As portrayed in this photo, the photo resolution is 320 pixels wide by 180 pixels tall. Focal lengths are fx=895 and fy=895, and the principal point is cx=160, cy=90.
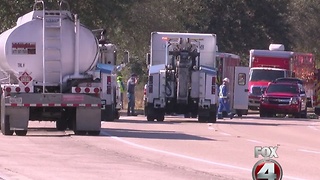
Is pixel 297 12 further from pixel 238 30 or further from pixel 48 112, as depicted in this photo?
pixel 48 112

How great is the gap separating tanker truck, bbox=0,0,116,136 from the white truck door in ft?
58.2

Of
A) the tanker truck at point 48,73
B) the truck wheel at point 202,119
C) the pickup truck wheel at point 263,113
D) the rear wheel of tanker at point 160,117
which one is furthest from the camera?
the pickup truck wheel at point 263,113

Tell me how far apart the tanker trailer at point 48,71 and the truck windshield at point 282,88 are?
19929mm

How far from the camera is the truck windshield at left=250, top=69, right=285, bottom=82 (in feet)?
158

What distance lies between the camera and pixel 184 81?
3312 cm

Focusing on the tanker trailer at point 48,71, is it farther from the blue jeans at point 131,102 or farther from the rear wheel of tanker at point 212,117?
the blue jeans at point 131,102

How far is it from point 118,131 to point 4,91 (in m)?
4.37

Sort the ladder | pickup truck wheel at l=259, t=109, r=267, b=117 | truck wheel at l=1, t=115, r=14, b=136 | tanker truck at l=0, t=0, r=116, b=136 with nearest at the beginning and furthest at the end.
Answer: truck wheel at l=1, t=115, r=14, b=136
tanker truck at l=0, t=0, r=116, b=136
the ladder
pickup truck wheel at l=259, t=109, r=267, b=117

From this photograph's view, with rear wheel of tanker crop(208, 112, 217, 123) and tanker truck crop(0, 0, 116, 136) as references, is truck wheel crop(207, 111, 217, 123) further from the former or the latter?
tanker truck crop(0, 0, 116, 136)

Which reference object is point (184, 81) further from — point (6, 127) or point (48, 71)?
point (6, 127)

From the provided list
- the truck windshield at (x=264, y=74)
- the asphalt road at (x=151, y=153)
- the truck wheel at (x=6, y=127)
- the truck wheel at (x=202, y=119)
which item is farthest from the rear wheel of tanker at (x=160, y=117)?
the truck windshield at (x=264, y=74)

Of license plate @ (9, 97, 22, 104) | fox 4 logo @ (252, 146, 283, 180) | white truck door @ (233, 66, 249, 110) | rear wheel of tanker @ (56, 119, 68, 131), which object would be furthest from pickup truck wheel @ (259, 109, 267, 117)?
fox 4 logo @ (252, 146, 283, 180)

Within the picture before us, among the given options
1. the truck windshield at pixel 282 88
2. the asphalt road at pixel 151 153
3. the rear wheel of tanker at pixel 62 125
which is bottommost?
the asphalt road at pixel 151 153

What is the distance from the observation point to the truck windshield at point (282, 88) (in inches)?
1710
